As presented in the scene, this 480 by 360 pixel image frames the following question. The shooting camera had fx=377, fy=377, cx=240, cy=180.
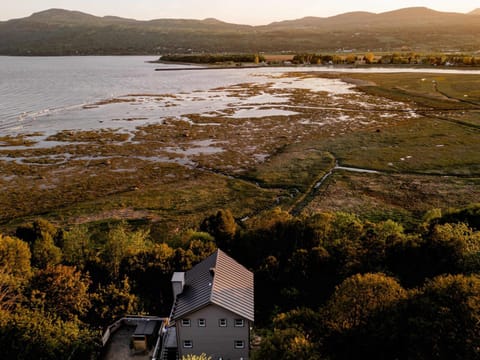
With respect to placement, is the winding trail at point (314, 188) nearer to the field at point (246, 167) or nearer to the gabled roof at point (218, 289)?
the field at point (246, 167)

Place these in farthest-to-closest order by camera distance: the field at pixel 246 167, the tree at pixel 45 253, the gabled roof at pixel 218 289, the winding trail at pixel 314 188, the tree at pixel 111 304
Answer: the field at pixel 246 167
the winding trail at pixel 314 188
the tree at pixel 45 253
the tree at pixel 111 304
the gabled roof at pixel 218 289

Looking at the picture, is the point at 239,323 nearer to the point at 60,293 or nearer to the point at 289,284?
the point at 289,284

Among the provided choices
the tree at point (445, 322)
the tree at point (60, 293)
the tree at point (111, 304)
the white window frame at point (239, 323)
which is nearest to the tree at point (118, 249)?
the tree at point (111, 304)

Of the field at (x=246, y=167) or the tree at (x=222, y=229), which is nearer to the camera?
the tree at (x=222, y=229)

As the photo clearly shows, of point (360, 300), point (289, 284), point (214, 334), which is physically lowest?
point (289, 284)

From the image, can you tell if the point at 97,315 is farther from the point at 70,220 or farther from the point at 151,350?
the point at 70,220

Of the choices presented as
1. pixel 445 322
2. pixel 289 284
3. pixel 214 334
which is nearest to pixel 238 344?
pixel 214 334
